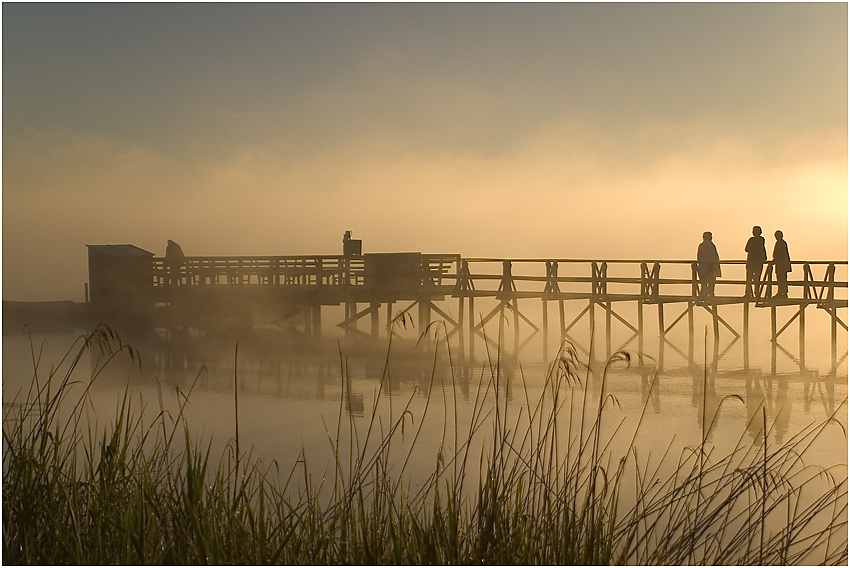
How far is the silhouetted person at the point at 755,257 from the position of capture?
20656 mm

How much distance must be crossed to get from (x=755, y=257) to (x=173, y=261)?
53.8 ft

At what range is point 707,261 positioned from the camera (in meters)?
21.8

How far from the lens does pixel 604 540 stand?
4.68 m

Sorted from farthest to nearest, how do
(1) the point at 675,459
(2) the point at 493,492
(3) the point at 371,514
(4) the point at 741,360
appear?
(4) the point at 741,360, (1) the point at 675,459, (3) the point at 371,514, (2) the point at 493,492

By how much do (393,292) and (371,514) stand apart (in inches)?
914

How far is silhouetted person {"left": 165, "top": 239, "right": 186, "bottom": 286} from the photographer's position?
29672mm

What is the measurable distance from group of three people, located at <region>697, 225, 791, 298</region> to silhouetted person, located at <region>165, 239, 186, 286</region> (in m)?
14.9

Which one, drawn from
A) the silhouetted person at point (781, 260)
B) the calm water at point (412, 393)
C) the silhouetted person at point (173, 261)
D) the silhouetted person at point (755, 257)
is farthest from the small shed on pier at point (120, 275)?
the silhouetted person at point (781, 260)

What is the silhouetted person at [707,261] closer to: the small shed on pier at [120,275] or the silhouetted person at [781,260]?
the silhouetted person at [781,260]

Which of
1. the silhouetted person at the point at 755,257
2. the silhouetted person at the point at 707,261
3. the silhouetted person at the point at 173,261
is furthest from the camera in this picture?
the silhouetted person at the point at 173,261

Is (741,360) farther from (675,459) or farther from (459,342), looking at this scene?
(675,459)

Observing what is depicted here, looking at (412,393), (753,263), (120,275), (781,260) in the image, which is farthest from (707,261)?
(120,275)

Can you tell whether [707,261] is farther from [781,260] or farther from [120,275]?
[120,275]

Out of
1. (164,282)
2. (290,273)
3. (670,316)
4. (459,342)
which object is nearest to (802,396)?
(459,342)
